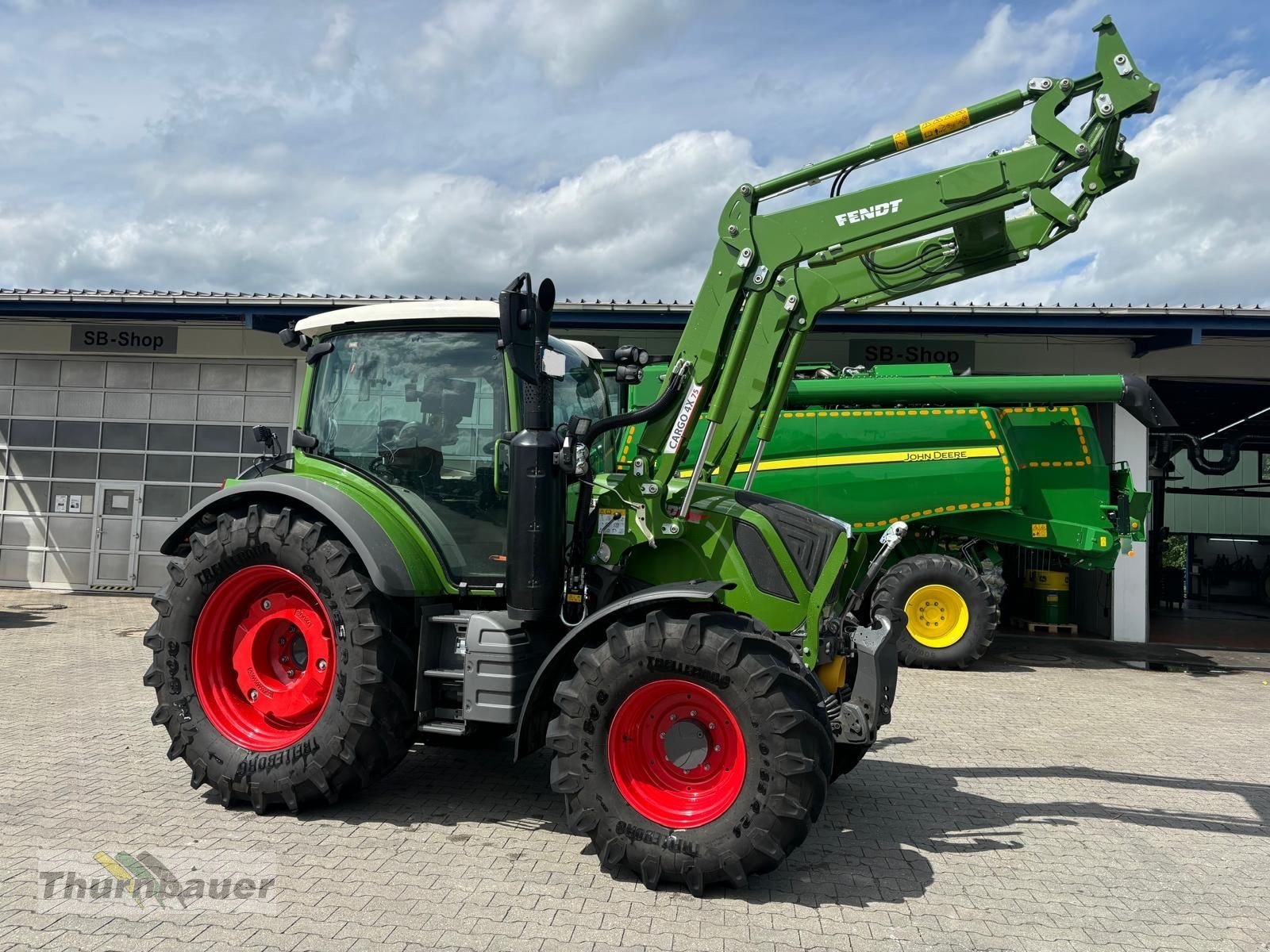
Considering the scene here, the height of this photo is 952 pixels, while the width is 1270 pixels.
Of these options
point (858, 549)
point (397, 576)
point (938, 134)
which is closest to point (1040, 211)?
point (938, 134)

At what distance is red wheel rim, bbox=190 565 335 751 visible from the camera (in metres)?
4.50

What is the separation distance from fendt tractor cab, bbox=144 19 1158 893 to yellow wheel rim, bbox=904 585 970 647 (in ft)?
17.9

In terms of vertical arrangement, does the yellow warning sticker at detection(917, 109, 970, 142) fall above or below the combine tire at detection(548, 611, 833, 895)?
above

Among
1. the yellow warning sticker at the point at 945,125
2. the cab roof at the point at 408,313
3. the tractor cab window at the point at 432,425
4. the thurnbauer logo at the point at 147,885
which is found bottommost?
the thurnbauer logo at the point at 147,885

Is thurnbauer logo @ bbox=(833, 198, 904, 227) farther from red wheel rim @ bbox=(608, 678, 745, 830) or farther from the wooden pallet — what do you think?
the wooden pallet

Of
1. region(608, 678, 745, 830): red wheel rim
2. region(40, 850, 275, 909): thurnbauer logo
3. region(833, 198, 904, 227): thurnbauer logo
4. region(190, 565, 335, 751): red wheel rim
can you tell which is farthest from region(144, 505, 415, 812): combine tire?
region(833, 198, 904, 227): thurnbauer logo

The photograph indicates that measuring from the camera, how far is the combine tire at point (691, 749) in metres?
3.51

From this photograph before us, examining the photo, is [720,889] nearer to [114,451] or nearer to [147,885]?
[147,885]

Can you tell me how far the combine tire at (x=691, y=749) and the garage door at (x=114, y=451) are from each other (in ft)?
39.5

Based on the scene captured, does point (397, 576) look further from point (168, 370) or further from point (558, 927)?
point (168, 370)

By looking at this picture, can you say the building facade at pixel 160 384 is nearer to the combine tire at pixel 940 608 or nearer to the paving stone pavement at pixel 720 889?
the combine tire at pixel 940 608

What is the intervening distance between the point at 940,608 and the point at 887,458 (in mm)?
1749

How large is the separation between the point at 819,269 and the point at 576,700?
233cm

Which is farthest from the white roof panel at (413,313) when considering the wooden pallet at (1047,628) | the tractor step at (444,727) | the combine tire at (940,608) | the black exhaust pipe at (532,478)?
the wooden pallet at (1047,628)
